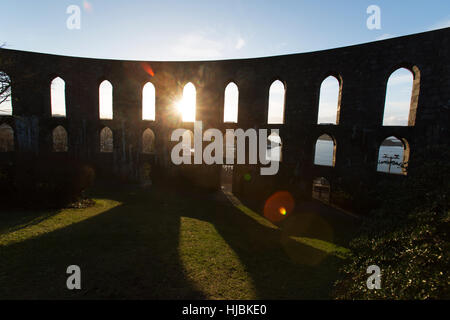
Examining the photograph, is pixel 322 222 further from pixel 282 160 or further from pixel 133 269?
pixel 133 269

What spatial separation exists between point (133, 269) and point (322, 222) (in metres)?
8.55

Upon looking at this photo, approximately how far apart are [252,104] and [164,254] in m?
11.0

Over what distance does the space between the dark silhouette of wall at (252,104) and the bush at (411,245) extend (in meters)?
6.58

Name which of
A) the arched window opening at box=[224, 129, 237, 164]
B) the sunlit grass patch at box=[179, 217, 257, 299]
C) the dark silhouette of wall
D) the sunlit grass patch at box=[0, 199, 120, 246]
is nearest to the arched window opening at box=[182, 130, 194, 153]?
the dark silhouette of wall

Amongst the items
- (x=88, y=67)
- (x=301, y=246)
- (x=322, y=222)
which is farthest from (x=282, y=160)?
(x=88, y=67)

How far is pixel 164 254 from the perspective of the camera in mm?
5535

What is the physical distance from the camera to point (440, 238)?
10.1 ft

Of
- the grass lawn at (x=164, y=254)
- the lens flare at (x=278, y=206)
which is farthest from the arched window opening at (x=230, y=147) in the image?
the grass lawn at (x=164, y=254)

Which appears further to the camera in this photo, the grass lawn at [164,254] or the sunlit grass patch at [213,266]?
the sunlit grass patch at [213,266]

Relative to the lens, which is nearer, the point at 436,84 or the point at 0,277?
the point at 0,277

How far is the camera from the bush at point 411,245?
2.44m

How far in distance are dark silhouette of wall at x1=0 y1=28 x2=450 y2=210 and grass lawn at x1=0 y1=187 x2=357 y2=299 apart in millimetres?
4655

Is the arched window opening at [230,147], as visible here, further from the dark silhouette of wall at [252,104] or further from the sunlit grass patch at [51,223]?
the sunlit grass patch at [51,223]
